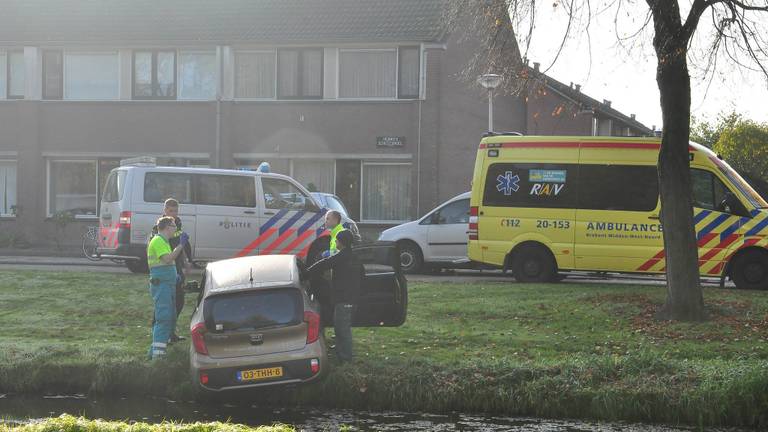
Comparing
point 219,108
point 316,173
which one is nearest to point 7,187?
point 219,108

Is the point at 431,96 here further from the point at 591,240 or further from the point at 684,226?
the point at 684,226

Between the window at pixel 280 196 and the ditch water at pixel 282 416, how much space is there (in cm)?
924

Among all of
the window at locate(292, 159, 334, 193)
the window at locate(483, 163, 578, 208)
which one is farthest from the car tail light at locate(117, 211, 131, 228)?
the window at locate(292, 159, 334, 193)

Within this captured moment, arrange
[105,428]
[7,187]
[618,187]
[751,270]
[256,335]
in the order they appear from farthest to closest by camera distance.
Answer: [7,187] → [618,187] → [751,270] → [256,335] → [105,428]

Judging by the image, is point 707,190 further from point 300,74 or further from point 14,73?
point 14,73

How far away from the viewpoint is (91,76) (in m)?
32.1

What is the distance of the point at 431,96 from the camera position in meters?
30.1

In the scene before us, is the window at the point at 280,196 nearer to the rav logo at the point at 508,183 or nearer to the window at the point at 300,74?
the rav logo at the point at 508,183

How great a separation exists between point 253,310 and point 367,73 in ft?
69.4

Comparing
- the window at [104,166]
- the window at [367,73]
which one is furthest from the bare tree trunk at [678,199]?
the window at [104,166]

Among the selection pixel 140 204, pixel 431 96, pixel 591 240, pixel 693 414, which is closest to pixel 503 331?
pixel 693 414

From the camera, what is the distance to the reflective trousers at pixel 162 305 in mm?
11875

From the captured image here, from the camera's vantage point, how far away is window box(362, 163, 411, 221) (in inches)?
1214

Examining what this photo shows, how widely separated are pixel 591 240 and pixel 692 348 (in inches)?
252
